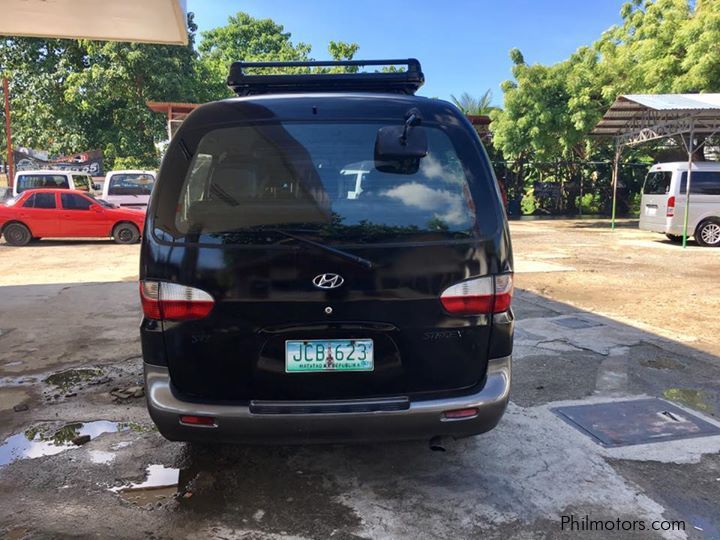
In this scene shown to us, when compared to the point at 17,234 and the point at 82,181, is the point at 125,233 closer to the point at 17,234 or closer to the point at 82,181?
the point at 17,234

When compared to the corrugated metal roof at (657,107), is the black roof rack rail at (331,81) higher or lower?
lower

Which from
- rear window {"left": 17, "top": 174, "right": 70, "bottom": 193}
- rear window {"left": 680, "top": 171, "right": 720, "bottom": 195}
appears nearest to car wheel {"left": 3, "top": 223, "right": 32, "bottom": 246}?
rear window {"left": 17, "top": 174, "right": 70, "bottom": 193}

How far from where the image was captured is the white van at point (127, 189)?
1703 cm

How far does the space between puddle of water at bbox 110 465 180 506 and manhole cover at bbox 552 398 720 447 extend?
254 centimetres

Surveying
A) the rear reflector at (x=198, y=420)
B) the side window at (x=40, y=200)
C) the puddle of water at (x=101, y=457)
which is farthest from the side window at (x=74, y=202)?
the rear reflector at (x=198, y=420)

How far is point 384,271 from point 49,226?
13945 mm

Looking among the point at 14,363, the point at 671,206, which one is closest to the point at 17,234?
the point at 14,363

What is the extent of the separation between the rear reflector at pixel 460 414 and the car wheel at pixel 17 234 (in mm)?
14340

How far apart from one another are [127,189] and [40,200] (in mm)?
3349

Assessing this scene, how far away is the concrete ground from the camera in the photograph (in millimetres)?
2729

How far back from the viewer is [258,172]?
2697mm

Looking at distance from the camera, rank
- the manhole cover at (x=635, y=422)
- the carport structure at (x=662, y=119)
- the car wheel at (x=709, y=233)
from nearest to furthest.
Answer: the manhole cover at (x=635, y=422) → the carport structure at (x=662, y=119) → the car wheel at (x=709, y=233)

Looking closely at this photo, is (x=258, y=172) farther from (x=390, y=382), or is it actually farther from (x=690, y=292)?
(x=690, y=292)

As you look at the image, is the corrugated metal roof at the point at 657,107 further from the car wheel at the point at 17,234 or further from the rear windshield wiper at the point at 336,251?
the car wheel at the point at 17,234
